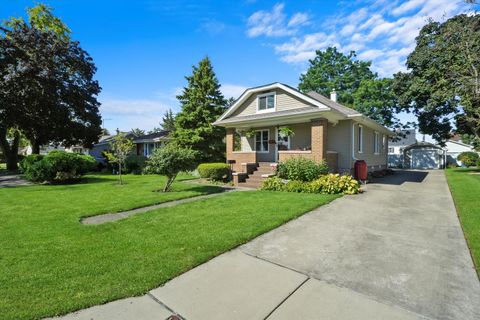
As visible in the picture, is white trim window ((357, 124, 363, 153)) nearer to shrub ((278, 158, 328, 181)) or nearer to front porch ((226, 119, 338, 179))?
front porch ((226, 119, 338, 179))

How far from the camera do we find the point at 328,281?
3.24m

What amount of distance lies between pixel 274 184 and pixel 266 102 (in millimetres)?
5840

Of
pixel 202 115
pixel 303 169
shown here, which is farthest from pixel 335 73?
pixel 303 169

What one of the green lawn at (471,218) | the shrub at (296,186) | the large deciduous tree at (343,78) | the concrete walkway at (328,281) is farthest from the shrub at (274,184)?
the large deciduous tree at (343,78)

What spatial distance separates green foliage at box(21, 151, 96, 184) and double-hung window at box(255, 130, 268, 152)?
10239 mm

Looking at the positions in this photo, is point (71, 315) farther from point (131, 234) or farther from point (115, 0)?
point (115, 0)

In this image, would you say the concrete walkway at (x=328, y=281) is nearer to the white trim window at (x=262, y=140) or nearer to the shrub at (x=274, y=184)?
the shrub at (x=274, y=184)

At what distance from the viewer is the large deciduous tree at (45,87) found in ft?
63.4

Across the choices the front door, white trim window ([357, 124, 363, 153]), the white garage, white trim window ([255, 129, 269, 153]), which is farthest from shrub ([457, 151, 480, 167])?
white trim window ([255, 129, 269, 153])

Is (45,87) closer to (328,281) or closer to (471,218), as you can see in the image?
(328,281)

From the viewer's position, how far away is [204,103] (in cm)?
2209

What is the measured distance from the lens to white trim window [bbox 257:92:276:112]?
14.4 meters

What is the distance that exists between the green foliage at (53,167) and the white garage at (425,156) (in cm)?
3854

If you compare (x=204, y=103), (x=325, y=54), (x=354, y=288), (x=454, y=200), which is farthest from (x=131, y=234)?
(x=325, y=54)
